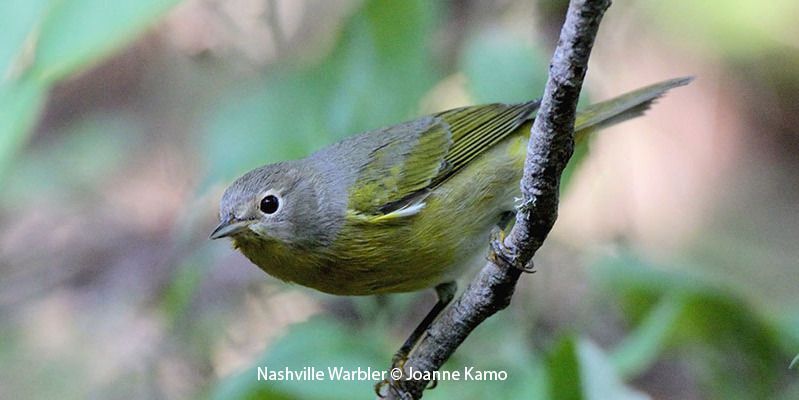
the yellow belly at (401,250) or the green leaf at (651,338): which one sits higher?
the yellow belly at (401,250)

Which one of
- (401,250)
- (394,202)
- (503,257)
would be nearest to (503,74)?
(394,202)

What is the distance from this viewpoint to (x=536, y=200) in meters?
2.43

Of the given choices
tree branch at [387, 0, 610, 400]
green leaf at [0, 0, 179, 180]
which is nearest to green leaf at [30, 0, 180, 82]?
green leaf at [0, 0, 179, 180]

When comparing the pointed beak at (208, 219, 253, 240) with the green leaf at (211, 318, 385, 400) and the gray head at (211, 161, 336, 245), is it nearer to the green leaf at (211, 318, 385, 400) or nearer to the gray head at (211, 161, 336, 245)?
the gray head at (211, 161, 336, 245)

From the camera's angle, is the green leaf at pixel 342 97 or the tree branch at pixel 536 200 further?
the green leaf at pixel 342 97

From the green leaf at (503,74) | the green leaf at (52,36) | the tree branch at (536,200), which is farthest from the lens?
the green leaf at (503,74)

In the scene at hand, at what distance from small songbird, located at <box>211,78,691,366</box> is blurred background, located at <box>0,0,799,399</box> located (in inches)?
8.6

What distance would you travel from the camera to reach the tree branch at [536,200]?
1.99 m

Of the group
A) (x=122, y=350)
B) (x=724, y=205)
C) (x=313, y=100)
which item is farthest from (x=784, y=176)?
(x=122, y=350)

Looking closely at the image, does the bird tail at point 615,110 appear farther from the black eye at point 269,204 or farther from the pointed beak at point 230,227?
the pointed beak at point 230,227

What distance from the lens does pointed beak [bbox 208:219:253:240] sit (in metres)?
3.13
